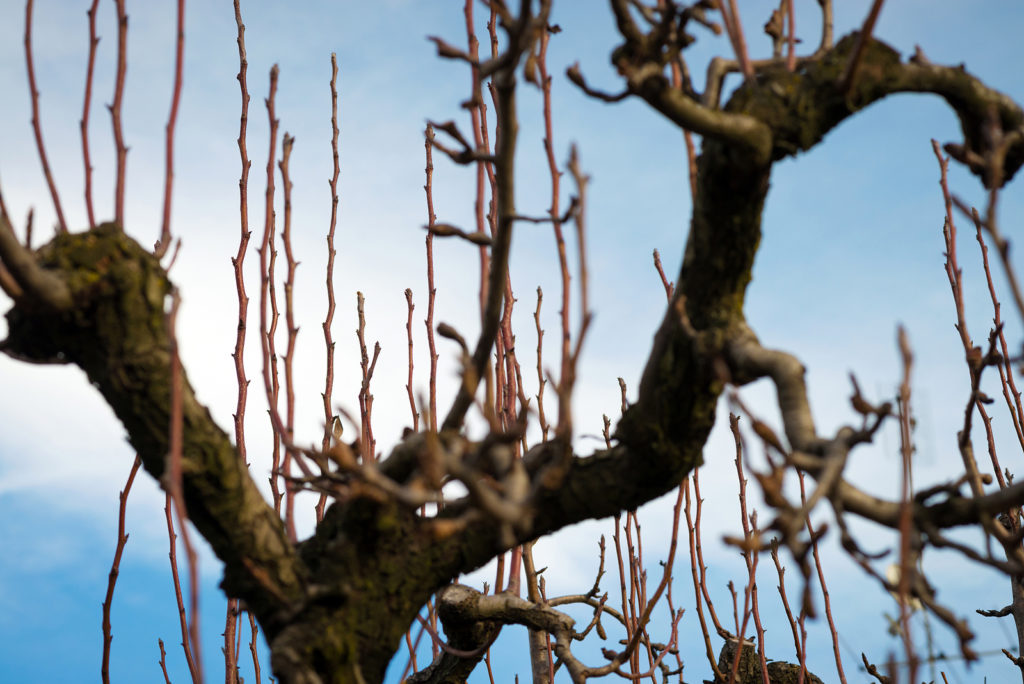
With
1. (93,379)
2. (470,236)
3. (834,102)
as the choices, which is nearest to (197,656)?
(93,379)

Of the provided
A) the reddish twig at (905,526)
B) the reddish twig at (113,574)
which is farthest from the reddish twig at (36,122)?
the reddish twig at (905,526)

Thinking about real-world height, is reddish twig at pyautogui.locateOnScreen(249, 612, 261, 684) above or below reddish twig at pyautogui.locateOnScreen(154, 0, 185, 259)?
below

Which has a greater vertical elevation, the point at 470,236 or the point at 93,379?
the point at 470,236

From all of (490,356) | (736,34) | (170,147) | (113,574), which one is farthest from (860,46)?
(113,574)

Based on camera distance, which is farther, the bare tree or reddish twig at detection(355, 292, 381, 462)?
reddish twig at detection(355, 292, 381, 462)

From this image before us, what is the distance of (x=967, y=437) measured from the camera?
1403mm

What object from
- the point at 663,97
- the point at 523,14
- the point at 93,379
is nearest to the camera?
the point at 523,14

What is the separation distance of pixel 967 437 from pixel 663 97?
80 centimetres

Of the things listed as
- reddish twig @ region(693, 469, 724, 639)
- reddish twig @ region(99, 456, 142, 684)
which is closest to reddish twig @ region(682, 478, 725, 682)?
reddish twig @ region(693, 469, 724, 639)

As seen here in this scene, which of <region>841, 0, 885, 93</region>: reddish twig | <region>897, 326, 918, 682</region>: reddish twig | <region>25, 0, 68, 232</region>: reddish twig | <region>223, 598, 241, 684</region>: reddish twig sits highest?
<region>25, 0, 68, 232</region>: reddish twig

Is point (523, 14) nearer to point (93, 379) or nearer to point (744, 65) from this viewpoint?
point (744, 65)

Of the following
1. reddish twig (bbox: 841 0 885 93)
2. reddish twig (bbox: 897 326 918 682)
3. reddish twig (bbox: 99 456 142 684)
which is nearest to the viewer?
reddish twig (bbox: 897 326 918 682)

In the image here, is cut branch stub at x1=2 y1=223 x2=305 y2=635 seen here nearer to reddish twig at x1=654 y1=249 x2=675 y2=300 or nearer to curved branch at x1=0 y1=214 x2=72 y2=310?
curved branch at x1=0 y1=214 x2=72 y2=310

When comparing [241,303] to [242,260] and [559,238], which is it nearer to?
[242,260]
